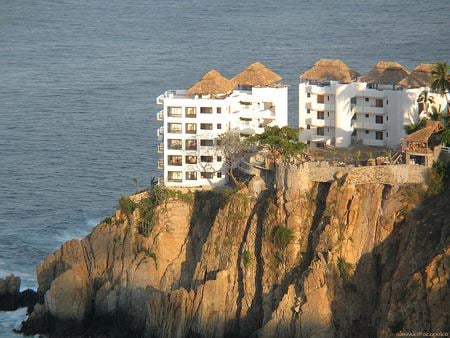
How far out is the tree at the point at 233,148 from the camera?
5022 inches

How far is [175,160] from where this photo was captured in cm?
13125

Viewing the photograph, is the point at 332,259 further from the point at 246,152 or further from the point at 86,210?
the point at 86,210

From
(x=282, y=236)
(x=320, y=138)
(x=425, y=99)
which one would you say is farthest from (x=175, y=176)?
(x=425, y=99)

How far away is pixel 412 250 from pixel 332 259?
523 centimetres

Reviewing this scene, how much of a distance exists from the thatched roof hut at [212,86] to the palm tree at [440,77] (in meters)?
16.1

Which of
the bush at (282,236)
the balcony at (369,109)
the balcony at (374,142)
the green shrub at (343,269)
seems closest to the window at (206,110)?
the balcony at (369,109)

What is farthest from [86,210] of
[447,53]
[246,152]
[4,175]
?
[447,53]

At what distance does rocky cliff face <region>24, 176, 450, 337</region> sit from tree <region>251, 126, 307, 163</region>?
2.89m

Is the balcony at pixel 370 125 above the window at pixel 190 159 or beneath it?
above

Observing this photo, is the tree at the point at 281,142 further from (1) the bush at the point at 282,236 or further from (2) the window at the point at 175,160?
(2) the window at the point at 175,160

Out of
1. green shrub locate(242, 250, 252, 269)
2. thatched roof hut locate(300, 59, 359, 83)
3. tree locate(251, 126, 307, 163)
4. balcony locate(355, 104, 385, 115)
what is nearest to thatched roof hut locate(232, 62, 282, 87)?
thatched roof hut locate(300, 59, 359, 83)

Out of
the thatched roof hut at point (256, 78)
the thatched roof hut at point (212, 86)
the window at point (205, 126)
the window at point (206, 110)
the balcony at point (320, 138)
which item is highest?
the thatched roof hut at point (256, 78)

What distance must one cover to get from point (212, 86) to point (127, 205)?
1107 cm

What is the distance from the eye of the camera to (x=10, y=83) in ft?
618
